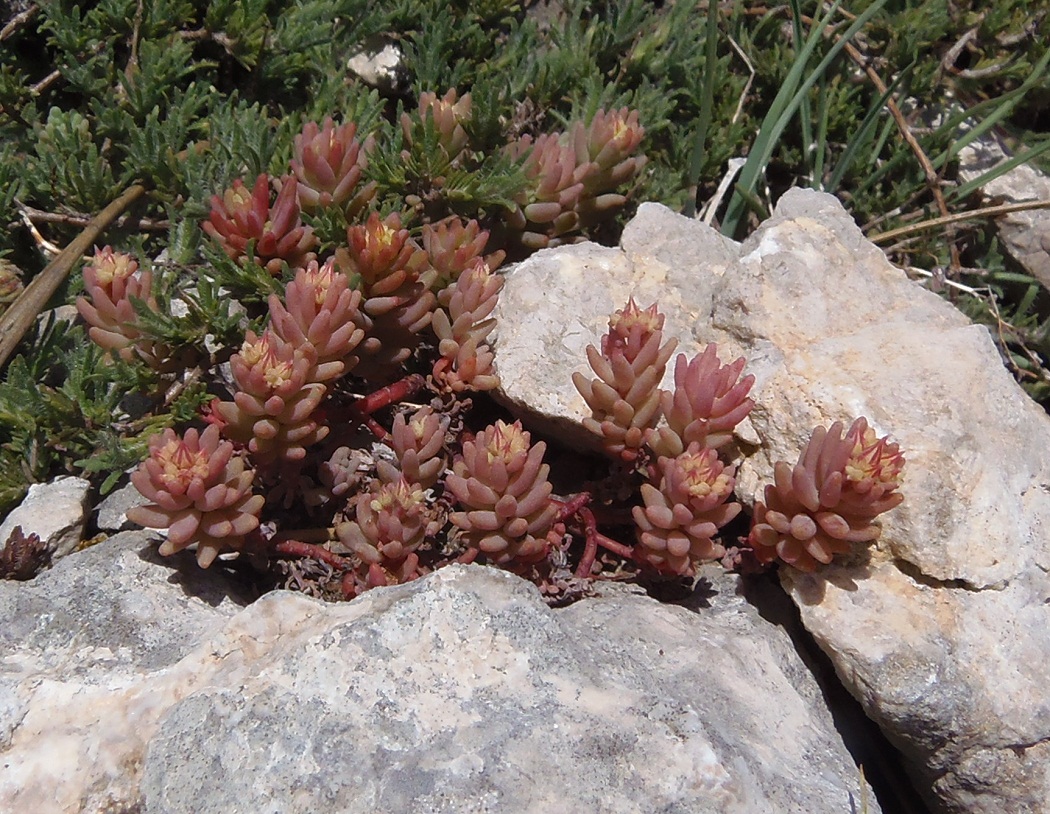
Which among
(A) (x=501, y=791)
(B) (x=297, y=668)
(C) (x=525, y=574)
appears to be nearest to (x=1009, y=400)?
(C) (x=525, y=574)

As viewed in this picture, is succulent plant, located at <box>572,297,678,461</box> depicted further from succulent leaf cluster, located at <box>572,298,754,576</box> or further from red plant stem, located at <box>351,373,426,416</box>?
red plant stem, located at <box>351,373,426,416</box>

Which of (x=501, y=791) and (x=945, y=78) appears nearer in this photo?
(x=501, y=791)

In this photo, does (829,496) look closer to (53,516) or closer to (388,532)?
(388,532)

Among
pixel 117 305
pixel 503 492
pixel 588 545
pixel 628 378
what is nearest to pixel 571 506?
pixel 588 545

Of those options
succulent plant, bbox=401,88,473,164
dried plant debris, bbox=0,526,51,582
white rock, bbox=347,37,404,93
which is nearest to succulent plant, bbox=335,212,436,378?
succulent plant, bbox=401,88,473,164

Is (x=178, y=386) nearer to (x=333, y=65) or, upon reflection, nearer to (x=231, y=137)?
(x=231, y=137)
